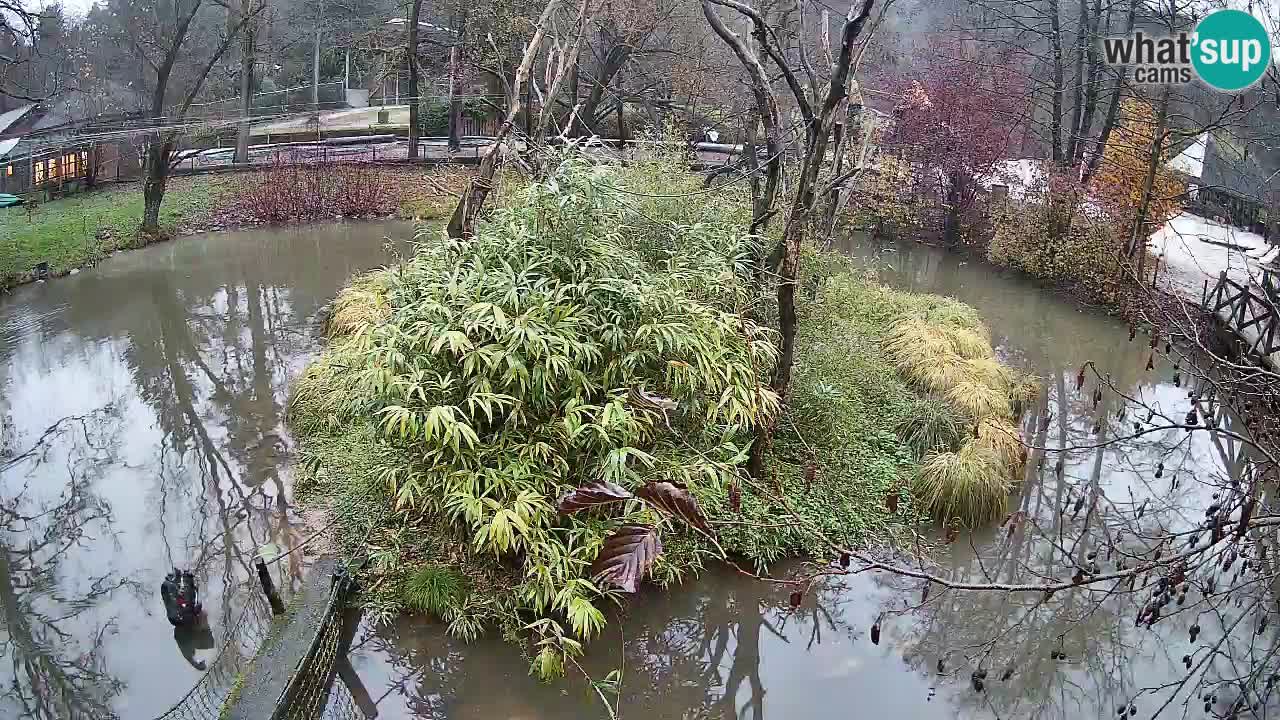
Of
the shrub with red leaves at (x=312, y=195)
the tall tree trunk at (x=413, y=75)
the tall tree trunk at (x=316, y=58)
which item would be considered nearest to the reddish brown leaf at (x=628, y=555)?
the shrub with red leaves at (x=312, y=195)

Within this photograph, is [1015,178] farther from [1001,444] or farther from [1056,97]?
[1001,444]

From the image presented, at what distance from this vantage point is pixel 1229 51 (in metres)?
8.18

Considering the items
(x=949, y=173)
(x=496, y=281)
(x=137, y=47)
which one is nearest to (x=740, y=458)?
(x=496, y=281)

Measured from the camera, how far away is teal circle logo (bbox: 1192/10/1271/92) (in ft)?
→ 24.0

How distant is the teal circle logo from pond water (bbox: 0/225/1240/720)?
265 cm

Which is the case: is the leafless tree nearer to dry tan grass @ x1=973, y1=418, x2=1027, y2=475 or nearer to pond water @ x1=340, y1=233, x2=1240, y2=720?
pond water @ x1=340, y1=233, x2=1240, y2=720

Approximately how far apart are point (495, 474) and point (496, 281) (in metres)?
1.00

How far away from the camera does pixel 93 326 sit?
9.06 metres

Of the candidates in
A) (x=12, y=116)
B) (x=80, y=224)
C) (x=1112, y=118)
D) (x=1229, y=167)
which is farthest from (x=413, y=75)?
(x=1229, y=167)

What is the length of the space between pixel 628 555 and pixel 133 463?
6.06 m

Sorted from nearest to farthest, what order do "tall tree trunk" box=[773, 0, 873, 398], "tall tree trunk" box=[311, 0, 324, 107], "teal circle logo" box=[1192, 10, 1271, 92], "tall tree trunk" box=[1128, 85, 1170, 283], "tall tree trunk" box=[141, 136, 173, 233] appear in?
"tall tree trunk" box=[773, 0, 873, 398]
"teal circle logo" box=[1192, 10, 1271, 92]
"tall tree trunk" box=[1128, 85, 1170, 283]
"tall tree trunk" box=[141, 136, 173, 233]
"tall tree trunk" box=[311, 0, 324, 107]

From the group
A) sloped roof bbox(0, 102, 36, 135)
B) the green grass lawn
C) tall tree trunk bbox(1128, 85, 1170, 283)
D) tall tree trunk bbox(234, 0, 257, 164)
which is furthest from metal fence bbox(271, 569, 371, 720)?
tall tree trunk bbox(234, 0, 257, 164)

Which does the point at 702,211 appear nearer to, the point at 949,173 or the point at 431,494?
the point at 431,494

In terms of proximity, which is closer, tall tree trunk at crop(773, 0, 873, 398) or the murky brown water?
the murky brown water
